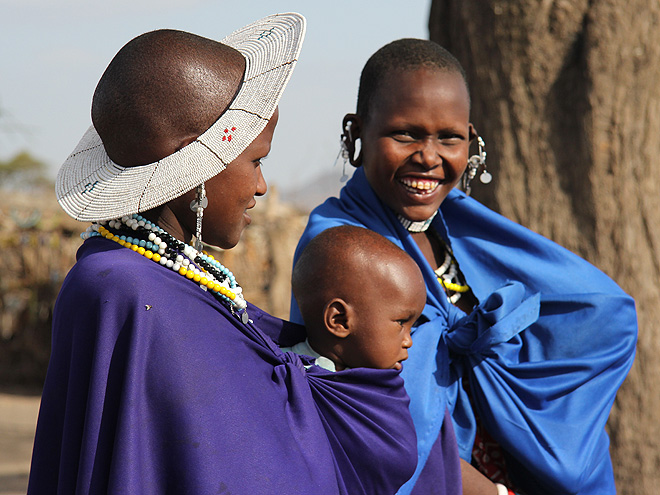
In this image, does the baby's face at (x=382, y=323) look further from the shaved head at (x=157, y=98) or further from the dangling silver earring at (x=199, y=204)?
the shaved head at (x=157, y=98)

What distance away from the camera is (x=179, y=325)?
159 centimetres

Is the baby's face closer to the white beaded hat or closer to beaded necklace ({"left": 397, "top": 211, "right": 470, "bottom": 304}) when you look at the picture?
beaded necklace ({"left": 397, "top": 211, "right": 470, "bottom": 304})

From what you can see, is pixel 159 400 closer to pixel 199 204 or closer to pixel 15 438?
pixel 199 204

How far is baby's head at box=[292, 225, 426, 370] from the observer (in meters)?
2.15

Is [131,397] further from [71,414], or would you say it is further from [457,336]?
[457,336]

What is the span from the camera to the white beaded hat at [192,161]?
165 centimetres

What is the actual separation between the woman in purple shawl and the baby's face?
Answer: 27 cm

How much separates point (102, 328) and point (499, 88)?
2.81 meters

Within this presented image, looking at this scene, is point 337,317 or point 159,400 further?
point 337,317

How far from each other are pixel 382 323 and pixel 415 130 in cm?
78

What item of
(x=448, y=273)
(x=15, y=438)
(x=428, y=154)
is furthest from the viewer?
(x=15, y=438)

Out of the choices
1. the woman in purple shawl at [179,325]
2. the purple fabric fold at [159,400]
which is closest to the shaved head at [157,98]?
the woman in purple shawl at [179,325]

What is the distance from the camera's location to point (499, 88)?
12.5 ft

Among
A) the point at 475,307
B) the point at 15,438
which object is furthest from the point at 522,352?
the point at 15,438
